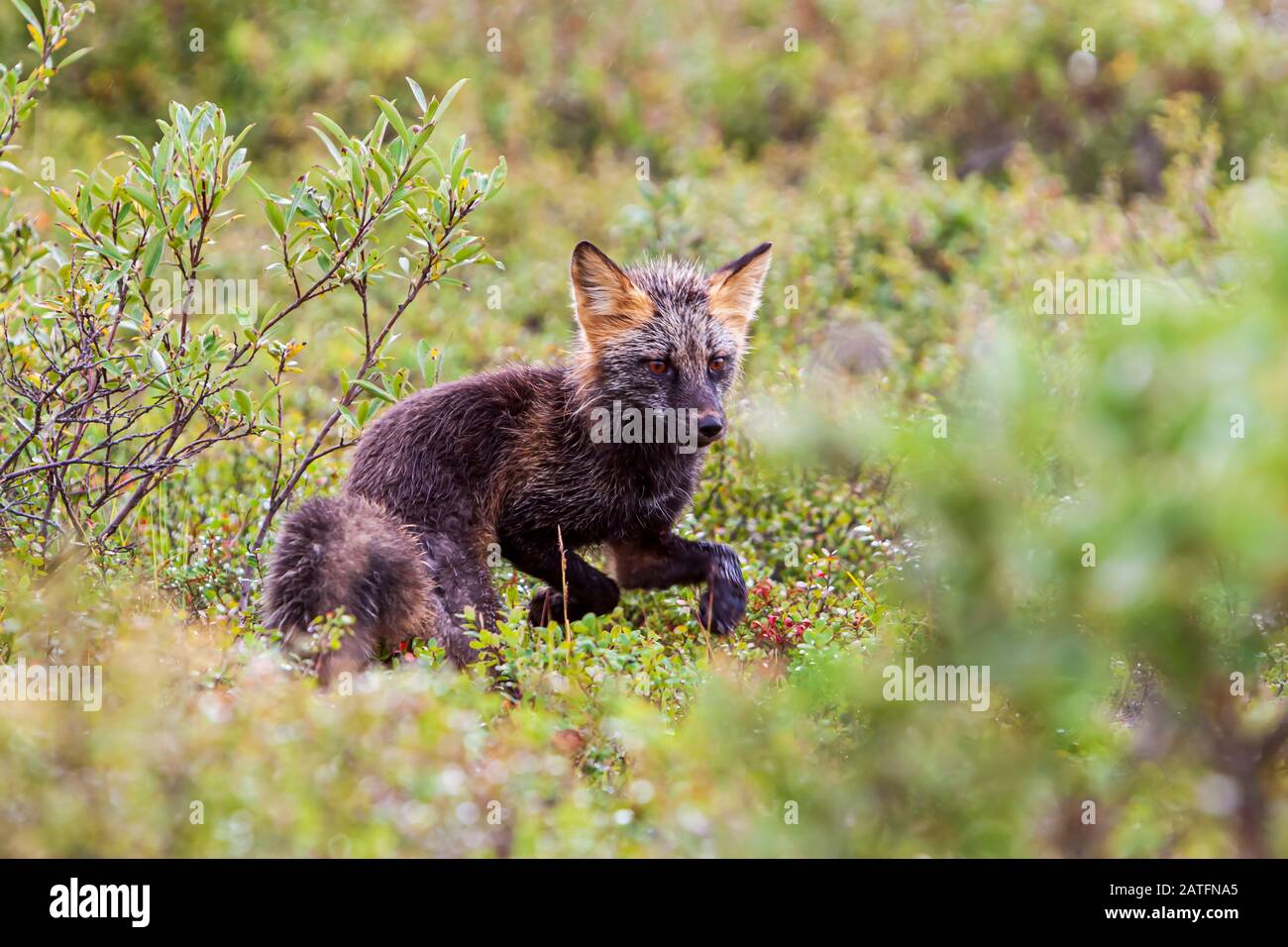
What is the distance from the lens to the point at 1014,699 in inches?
179

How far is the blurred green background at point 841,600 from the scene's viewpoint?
397 cm

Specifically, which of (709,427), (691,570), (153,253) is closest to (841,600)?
(691,570)

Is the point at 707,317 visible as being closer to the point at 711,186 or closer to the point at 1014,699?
the point at 1014,699

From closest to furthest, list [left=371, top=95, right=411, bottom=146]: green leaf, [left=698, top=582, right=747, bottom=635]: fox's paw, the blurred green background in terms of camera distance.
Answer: the blurred green background
[left=371, top=95, right=411, bottom=146]: green leaf
[left=698, top=582, right=747, bottom=635]: fox's paw

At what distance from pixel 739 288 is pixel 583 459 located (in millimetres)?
1666

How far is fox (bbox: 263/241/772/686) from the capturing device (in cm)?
779

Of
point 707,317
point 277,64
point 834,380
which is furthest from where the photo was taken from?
point 277,64

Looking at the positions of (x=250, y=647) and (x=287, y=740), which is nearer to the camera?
(x=287, y=740)

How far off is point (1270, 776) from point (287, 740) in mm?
3582

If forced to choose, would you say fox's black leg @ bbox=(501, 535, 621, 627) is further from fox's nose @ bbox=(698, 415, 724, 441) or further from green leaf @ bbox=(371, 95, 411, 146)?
green leaf @ bbox=(371, 95, 411, 146)

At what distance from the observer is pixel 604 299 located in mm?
8625

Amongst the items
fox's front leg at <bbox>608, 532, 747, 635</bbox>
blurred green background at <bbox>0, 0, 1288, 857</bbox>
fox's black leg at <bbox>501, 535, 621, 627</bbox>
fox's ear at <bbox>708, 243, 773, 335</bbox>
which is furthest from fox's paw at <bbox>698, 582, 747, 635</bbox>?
fox's ear at <bbox>708, 243, 773, 335</bbox>

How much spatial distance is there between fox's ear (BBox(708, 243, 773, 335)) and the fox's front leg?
154 cm
